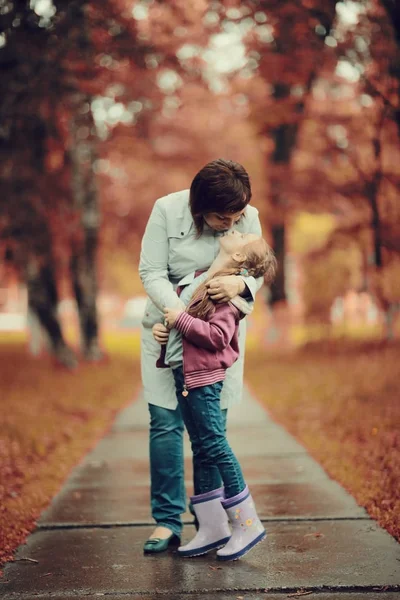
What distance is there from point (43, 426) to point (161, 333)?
4.80 metres

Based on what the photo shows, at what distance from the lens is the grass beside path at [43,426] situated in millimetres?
5345

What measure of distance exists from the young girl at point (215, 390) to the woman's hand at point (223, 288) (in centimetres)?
4

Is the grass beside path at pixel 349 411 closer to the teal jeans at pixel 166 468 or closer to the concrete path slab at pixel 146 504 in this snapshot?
the concrete path slab at pixel 146 504

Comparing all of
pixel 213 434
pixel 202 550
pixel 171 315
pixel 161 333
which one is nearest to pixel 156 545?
pixel 202 550

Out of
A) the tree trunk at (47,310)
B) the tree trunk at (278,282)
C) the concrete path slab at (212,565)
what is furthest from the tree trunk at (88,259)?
the concrete path slab at (212,565)

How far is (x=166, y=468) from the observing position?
4.44 meters

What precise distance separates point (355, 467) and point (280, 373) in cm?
818

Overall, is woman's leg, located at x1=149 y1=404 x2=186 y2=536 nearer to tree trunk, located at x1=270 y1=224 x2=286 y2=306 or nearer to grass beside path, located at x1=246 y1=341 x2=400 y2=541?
grass beside path, located at x1=246 y1=341 x2=400 y2=541

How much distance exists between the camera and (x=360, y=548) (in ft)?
13.7

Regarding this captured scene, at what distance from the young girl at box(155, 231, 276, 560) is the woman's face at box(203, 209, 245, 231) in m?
0.05

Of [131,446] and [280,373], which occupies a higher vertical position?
[131,446]

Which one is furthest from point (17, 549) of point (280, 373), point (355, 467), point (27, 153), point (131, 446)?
point (280, 373)

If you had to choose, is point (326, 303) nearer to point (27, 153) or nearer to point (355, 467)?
point (27, 153)

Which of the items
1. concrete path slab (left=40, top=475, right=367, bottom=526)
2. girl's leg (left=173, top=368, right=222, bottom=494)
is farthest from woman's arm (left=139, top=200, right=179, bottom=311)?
concrete path slab (left=40, top=475, right=367, bottom=526)
